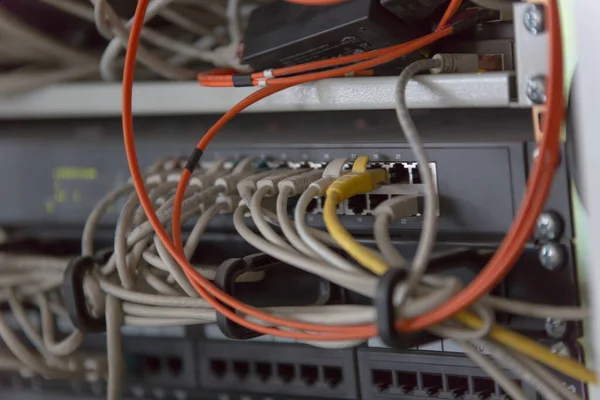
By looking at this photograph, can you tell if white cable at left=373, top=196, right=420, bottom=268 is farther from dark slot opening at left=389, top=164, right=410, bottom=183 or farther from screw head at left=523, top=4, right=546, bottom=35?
screw head at left=523, top=4, right=546, bottom=35

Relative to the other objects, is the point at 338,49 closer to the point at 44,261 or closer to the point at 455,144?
the point at 455,144

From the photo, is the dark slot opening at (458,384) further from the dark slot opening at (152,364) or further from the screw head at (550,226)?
the dark slot opening at (152,364)

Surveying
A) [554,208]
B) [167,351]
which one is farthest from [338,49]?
[167,351]

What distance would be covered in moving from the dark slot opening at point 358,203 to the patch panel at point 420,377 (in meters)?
0.11

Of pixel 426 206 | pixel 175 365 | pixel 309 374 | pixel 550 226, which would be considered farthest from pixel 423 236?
pixel 175 365

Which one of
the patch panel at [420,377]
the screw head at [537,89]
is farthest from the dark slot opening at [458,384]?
the screw head at [537,89]

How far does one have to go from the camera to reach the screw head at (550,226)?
0.54 meters

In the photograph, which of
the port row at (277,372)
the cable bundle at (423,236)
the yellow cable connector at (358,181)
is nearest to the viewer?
the cable bundle at (423,236)

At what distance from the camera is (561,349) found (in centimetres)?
54

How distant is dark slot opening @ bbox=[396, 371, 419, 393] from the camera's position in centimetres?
61

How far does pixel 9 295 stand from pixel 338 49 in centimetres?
37

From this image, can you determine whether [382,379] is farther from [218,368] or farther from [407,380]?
[218,368]

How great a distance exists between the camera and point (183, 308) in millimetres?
581

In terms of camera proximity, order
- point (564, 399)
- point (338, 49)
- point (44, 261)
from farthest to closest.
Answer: point (44, 261) < point (338, 49) < point (564, 399)
